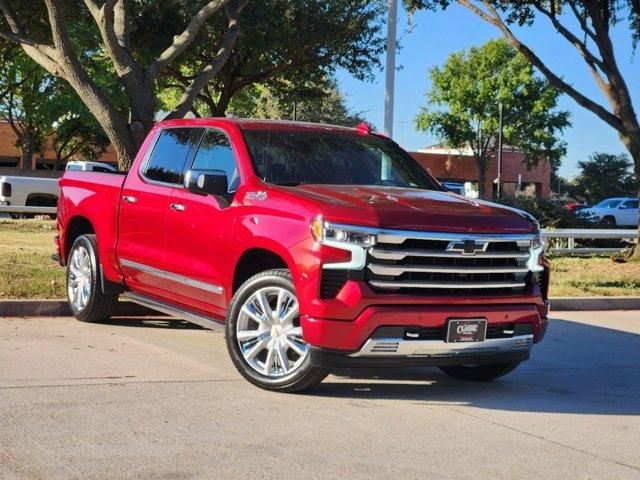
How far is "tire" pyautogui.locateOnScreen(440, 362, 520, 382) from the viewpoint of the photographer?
23.3 feet

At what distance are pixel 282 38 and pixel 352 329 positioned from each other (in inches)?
680

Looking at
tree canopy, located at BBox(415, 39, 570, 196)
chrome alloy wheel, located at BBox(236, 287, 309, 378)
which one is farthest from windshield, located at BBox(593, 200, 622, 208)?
chrome alloy wheel, located at BBox(236, 287, 309, 378)

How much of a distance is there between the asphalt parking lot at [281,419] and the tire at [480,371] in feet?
0.31

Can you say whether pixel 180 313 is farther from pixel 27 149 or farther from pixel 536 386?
pixel 27 149

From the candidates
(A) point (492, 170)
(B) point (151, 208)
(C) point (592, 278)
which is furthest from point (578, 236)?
(A) point (492, 170)

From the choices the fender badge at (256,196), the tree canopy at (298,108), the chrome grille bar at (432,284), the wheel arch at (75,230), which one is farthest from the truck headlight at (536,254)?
the tree canopy at (298,108)

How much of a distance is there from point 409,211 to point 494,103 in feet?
165

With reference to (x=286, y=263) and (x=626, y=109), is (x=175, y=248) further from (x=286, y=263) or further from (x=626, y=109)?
(x=626, y=109)

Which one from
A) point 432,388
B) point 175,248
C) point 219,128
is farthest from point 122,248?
point 432,388

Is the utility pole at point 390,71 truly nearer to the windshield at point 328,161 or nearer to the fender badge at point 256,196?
the windshield at point 328,161

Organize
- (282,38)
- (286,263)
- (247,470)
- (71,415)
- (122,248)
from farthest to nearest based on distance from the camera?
(282,38) → (122,248) → (286,263) → (71,415) → (247,470)

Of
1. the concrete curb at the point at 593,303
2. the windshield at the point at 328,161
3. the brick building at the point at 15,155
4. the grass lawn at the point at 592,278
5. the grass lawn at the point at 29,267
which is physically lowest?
the concrete curb at the point at 593,303

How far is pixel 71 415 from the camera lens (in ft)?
17.9

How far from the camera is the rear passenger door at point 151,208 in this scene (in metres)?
7.60
